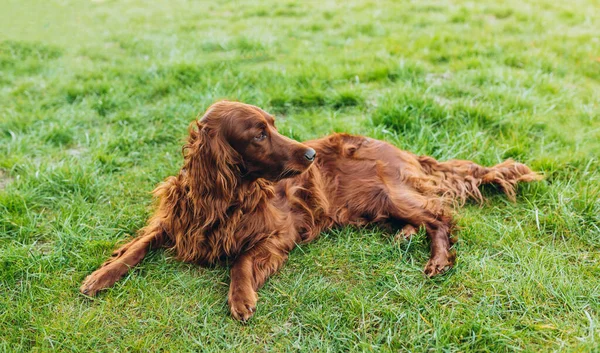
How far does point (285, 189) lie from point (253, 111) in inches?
25.3

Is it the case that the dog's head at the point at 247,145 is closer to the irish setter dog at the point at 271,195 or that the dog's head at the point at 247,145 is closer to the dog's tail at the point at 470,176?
the irish setter dog at the point at 271,195

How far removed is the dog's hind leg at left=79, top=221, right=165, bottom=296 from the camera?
2510 millimetres

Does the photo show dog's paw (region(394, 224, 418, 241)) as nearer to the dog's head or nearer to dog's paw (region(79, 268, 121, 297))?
the dog's head

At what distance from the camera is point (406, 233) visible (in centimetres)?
288

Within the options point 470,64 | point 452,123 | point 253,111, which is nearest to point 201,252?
point 253,111

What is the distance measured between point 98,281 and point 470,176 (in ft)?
7.49

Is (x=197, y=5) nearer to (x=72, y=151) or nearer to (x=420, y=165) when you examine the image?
(x=72, y=151)

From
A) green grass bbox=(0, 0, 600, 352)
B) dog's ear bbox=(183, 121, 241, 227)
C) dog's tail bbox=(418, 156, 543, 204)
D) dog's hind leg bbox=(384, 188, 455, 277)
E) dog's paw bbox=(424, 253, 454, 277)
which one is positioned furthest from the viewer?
dog's tail bbox=(418, 156, 543, 204)

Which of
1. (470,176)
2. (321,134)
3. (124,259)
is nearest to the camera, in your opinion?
(124,259)

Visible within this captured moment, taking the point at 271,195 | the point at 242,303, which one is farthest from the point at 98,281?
the point at 271,195

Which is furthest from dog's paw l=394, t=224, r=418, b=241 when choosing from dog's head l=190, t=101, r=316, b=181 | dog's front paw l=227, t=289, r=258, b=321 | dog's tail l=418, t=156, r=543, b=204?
dog's front paw l=227, t=289, r=258, b=321

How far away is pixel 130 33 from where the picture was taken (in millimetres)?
6961

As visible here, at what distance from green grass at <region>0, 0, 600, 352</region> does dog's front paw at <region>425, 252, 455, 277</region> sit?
0.17 feet

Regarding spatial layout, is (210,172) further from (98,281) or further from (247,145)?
(98,281)
